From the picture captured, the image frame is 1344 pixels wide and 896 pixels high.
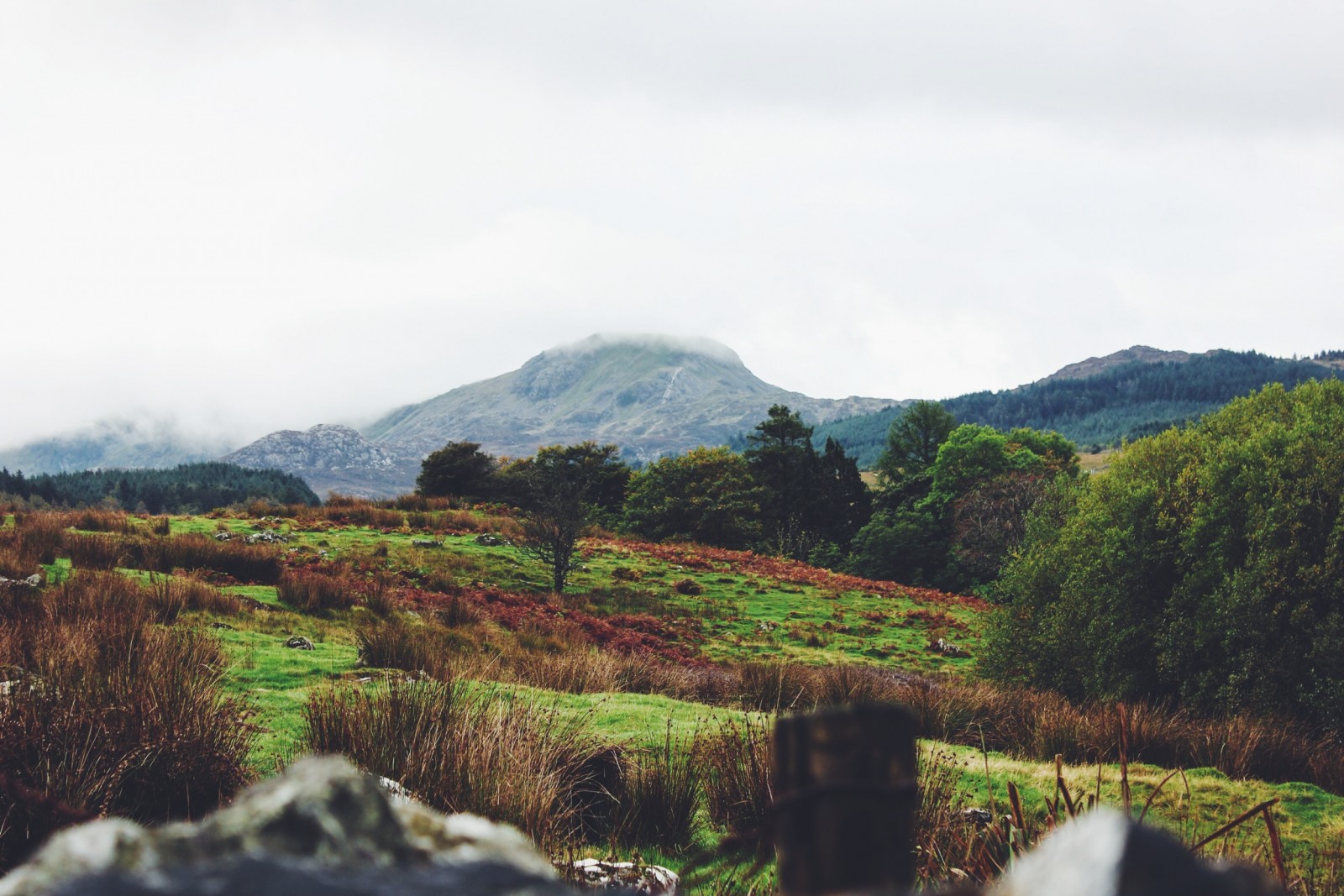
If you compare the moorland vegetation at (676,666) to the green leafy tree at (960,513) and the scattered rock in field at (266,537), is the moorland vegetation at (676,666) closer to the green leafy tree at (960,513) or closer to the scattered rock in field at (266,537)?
the scattered rock in field at (266,537)

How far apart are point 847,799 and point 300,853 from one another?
0.72 meters

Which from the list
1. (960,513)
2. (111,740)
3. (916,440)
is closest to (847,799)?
(111,740)

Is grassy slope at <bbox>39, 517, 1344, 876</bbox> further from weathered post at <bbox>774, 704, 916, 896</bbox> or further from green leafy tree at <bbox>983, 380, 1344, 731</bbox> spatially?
weathered post at <bbox>774, 704, 916, 896</bbox>

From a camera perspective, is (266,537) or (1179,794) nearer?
(1179,794)

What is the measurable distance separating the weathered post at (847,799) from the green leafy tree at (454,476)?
62811 millimetres

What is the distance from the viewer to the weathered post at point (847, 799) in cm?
99

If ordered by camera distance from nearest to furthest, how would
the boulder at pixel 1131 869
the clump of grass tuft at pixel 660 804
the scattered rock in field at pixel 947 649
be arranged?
the boulder at pixel 1131 869 < the clump of grass tuft at pixel 660 804 < the scattered rock in field at pixel 947 649

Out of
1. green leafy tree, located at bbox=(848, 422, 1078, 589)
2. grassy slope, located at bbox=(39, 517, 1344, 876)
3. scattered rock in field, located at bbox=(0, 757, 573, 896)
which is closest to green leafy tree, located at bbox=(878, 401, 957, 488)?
green leafy tree, located at bbox=(848, 422, 1078, 589)

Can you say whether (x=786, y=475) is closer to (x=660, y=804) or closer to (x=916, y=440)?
(x=916, y=440)

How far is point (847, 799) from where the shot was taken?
3.26ft

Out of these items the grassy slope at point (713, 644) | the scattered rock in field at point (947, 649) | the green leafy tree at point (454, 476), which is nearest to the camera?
the grassy slope at point (713, 644)

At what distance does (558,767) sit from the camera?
681cm

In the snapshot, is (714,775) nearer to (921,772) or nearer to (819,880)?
(921,772)

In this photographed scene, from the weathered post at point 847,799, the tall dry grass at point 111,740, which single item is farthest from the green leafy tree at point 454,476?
the weathered post at point 847,799
